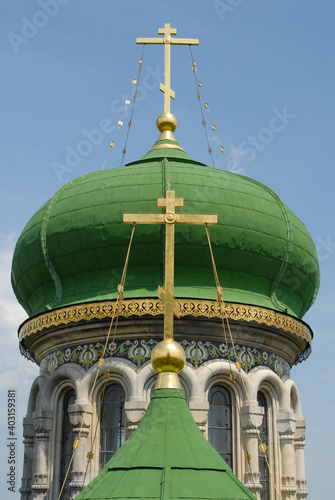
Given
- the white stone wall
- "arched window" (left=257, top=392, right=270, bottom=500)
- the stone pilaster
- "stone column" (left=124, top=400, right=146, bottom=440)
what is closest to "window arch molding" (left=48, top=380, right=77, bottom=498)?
the white stone wall

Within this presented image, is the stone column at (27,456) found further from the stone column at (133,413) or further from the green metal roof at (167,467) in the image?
the green metal roof at (167,467)

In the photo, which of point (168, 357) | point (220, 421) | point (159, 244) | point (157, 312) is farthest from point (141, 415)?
point (168, 357)

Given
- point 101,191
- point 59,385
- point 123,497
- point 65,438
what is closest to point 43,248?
point 101,191

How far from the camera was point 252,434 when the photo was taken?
13.4 metres

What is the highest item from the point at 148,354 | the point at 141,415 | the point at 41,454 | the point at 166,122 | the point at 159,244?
the point at 166,122

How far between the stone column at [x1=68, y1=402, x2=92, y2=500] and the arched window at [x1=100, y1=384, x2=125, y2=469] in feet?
0.68

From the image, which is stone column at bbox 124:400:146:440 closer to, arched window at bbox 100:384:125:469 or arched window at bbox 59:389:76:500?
arched window at bbox 100:384:125:469

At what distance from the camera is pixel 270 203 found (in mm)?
14992

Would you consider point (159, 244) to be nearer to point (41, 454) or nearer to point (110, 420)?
point (110, 420)

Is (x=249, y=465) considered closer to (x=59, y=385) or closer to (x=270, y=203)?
(x=59, y=385)

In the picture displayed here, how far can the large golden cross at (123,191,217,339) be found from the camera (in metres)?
8.59

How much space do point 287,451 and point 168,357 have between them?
631 centimetres

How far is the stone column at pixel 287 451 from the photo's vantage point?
13.7 meters


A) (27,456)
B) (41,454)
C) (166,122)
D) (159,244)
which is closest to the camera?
(159,244)
